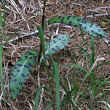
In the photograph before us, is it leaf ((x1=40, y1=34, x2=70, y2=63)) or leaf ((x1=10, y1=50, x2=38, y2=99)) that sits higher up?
leaf ((x1=40, y1=34, x2=70, y2=63))

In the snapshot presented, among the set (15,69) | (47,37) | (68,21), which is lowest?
(15,69)

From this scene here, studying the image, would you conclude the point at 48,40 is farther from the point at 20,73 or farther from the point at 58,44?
the point at 20,73

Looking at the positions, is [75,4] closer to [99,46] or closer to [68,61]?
[99,46]

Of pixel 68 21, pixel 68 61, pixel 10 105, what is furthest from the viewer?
pixel 68 61

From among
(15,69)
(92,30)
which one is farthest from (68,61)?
(15,69)

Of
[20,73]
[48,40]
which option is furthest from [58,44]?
[20,73]
